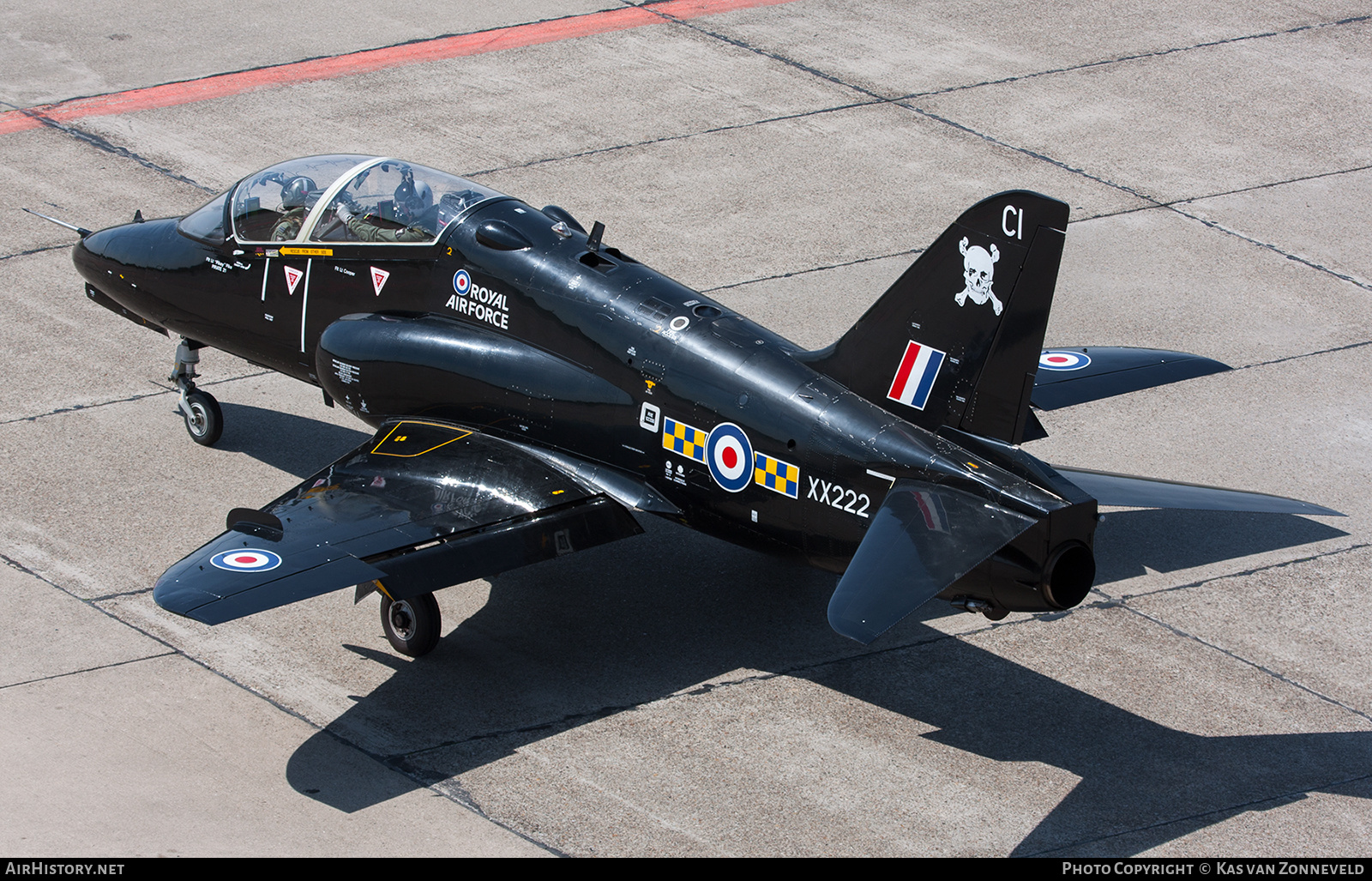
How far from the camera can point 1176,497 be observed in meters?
11.3

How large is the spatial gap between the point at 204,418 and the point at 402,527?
4195 mm

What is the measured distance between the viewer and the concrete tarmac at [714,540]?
33.6 ft

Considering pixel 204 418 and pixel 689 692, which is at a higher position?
pixel 204 418

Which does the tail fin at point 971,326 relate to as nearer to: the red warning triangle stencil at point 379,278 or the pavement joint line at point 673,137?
the red warning triangle stencil at point 379,278

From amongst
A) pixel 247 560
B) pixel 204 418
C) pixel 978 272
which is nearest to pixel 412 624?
pixel 247 560

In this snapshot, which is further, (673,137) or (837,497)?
(673,137)

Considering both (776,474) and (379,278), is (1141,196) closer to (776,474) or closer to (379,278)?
(776,474)

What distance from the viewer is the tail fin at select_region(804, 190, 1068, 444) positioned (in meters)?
10.2

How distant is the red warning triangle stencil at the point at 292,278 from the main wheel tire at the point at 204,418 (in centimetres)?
168

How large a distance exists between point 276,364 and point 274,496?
124 centimetres

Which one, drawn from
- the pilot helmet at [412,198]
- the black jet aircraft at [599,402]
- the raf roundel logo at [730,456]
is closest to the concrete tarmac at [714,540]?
the black jet aircraft at [599,402]

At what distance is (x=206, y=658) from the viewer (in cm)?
1166

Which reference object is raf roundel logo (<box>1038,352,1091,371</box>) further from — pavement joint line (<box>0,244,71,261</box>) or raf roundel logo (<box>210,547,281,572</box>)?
pavement joint line (<box>0,244,71,261</box>)

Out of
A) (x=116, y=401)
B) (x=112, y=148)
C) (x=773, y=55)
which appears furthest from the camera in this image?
(x=773, y=55)
